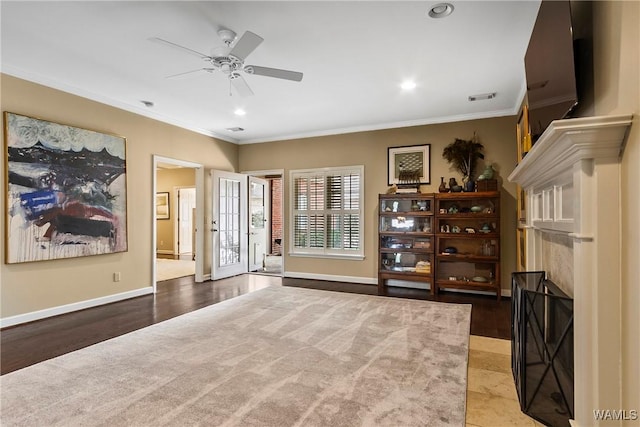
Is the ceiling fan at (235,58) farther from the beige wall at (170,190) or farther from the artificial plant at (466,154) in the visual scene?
the beige wall at (170,190)

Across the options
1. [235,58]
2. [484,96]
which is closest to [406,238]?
[484,96]

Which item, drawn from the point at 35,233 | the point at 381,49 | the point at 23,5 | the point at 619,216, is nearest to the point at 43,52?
the point at 23,5

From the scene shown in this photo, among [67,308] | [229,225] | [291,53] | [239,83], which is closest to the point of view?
[291,53]

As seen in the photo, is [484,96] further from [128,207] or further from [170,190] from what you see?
[170,190]

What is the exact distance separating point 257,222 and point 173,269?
84.5 inches

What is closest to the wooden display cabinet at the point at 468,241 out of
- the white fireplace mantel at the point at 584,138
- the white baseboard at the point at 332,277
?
the white baseboard at the point at 332,277

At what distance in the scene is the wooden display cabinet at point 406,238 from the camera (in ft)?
16.5

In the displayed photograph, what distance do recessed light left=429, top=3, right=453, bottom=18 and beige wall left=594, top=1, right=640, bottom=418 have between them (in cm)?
124

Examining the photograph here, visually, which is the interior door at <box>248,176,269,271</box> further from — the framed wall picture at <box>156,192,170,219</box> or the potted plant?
the potted plant

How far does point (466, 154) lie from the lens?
4.95 metres

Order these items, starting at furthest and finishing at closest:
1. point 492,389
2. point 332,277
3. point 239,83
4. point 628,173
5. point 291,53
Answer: point 332,277
point 239,83
point 291,53
point 492,389
point 628,173

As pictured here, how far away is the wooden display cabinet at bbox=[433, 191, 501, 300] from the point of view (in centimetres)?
466

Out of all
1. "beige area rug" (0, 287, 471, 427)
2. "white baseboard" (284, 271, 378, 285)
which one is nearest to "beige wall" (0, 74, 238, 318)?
"beige area rug" (0, 287, 471, 427)

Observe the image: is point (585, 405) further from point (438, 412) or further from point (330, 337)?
point (330, 337)
